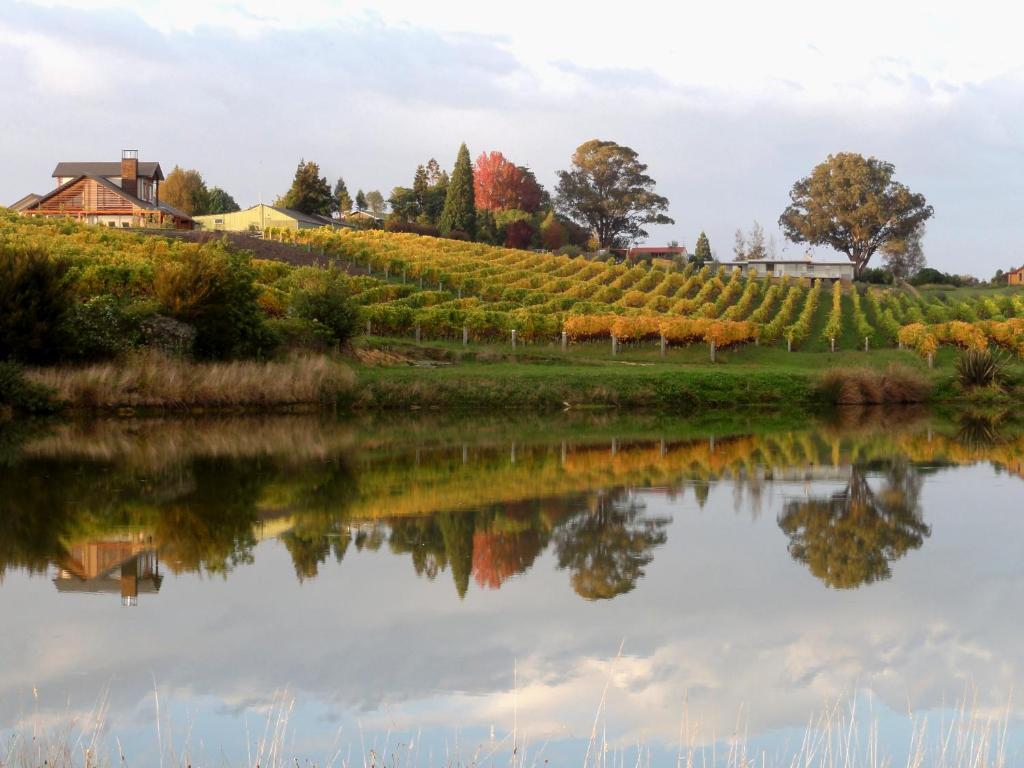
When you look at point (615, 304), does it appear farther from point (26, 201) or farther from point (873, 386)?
point (26, 201)

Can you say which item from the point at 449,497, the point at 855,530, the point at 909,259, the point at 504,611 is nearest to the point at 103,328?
the point at 449,497

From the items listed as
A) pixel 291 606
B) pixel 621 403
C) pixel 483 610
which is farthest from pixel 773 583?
pixel 621 403

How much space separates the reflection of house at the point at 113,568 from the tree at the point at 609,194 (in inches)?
4163

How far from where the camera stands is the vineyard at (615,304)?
47.7 m

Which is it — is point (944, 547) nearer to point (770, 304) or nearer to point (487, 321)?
point (487, 321)

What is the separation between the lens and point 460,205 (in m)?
96.6

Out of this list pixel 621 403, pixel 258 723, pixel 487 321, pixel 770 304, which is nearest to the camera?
pixel 258 723

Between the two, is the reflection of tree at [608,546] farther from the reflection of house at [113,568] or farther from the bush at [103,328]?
the bush at [103,328]

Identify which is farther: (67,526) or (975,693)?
(67,526)

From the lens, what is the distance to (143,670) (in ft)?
29.7

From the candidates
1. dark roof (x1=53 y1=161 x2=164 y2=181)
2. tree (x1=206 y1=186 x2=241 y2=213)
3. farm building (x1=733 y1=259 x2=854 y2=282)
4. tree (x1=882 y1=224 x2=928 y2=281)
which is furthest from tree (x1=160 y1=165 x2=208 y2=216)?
tree (x1=882 y1=224 x2=928 y2=281)

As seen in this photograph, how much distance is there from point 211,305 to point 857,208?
84960mm

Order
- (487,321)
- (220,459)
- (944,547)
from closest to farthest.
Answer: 1. (944,547)
2. (220,459)
3. (487,321)

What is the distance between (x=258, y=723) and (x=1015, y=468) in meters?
18.7
